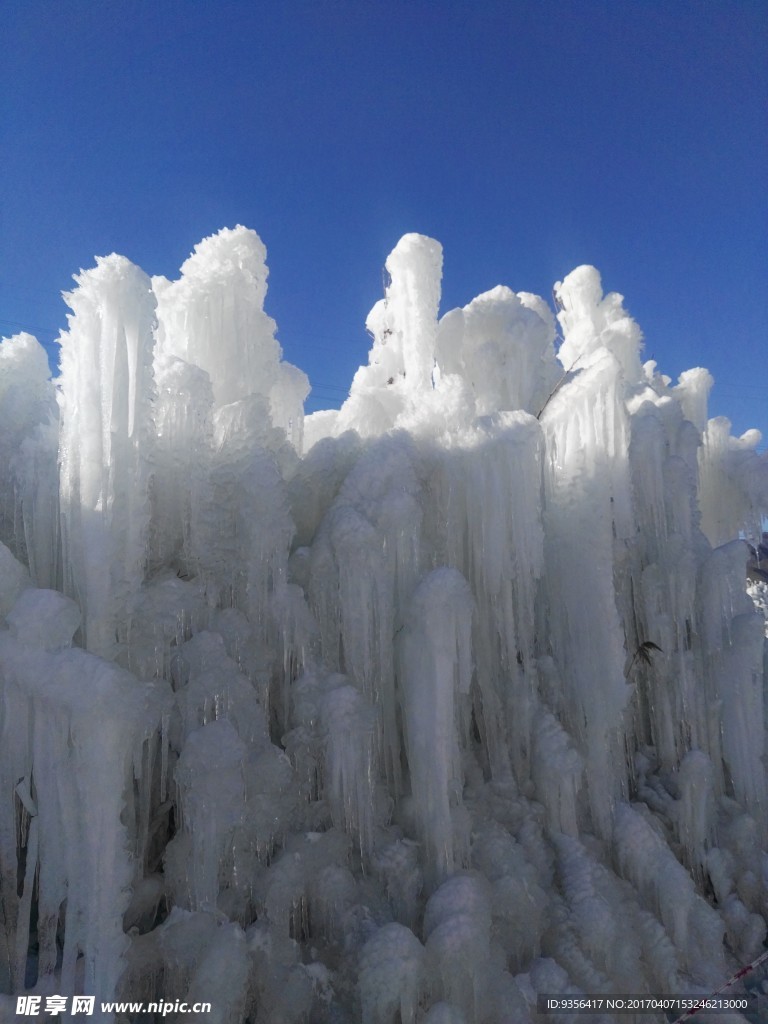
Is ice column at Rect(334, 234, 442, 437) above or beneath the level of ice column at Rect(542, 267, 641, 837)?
above

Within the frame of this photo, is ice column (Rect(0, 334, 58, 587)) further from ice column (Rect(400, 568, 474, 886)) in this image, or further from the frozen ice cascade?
ice column (Rect(400, 568, 474, 886))

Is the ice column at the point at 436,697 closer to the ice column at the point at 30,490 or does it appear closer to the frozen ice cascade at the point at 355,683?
the frozen ice cascade at the point at 355,683

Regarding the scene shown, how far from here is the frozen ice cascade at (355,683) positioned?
4895 mm

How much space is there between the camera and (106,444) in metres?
5.78

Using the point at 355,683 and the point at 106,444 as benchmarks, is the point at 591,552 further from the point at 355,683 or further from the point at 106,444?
the point at 106,444

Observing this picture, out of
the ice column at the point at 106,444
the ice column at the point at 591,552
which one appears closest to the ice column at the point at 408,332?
the ice column at the point at 591,552

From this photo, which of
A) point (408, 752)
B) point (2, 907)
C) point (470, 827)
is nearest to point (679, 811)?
point (470, 827)

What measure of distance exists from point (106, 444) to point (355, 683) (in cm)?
325

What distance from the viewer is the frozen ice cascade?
4.89m

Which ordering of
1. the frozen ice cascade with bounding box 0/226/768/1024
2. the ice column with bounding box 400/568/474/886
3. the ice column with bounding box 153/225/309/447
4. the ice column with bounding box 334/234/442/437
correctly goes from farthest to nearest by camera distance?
the ice column with bounding box 334/234/442/437 < the ice column with bounding box 153/225/309/447 < the ice column with bounding box 400/568/474/886 < the frozen ice cascade with bounding box 0/226/768/1024

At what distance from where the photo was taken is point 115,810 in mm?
4617

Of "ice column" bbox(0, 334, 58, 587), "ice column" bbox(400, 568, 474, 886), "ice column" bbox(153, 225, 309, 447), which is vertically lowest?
"ice column" bbox(400, 568, 474, 886)

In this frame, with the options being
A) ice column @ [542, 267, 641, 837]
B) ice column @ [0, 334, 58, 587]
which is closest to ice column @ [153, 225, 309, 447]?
ice column @ [0, 334, 58, 587]

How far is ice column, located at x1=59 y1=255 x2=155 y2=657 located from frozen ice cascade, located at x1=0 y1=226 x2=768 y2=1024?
0.03 metres
